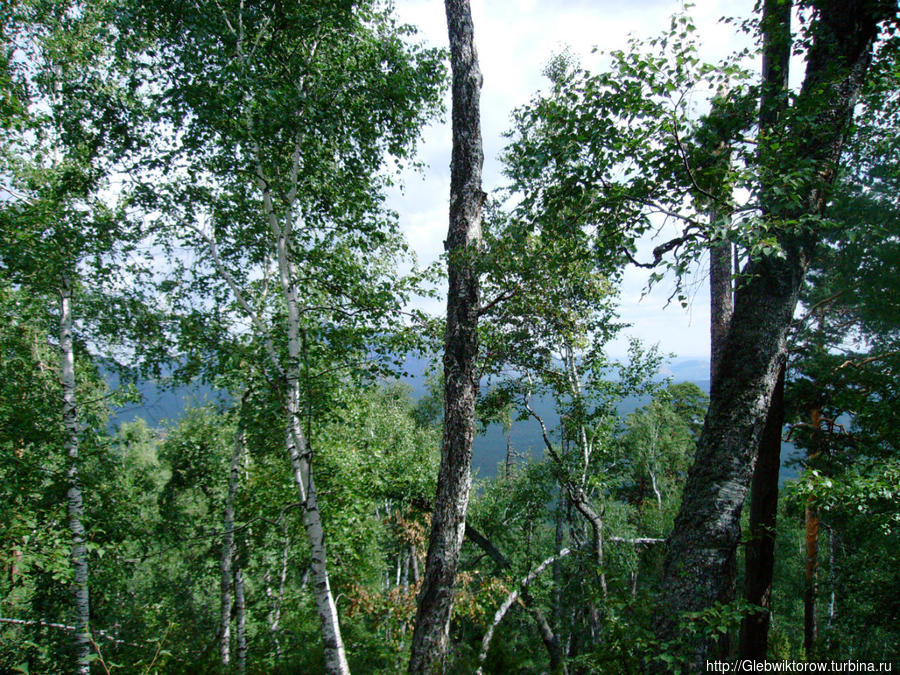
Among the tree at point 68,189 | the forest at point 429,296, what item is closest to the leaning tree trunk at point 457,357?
the forest at point 429,296

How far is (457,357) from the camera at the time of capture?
189 inches

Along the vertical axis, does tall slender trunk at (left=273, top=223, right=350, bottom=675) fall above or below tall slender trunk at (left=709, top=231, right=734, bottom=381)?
below

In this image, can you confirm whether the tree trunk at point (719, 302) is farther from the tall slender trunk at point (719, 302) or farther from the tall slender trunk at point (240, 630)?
the tall slender trunk at point (240, 630)

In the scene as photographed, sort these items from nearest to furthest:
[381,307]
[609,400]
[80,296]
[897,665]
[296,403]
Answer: [897,665] < [296,403] < [381,307] < [80,296] < [609,400]

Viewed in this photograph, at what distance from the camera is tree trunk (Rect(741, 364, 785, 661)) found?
13.1 feet

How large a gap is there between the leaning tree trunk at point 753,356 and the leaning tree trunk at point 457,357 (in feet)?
6.97

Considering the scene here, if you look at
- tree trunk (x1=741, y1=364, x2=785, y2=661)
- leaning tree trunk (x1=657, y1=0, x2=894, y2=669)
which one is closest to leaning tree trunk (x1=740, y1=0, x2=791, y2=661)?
tree trunk (x1=741, y1=364, x2=785, y2=661)

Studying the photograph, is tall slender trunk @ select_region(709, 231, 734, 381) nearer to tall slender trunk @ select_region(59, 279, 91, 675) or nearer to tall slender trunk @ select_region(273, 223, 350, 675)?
tall slender trunk @ select_region(273, 223, 350, 675)

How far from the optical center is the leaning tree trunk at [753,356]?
3.31 meters

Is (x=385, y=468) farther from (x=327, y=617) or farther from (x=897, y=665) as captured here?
(x=897, y=665)

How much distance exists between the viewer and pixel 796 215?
140 inches

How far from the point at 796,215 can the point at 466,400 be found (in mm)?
3639

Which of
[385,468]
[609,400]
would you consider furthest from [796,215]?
[385,468]

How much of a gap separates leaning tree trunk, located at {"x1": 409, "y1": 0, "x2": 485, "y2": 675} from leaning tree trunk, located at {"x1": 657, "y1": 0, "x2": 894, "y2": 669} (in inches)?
83.7
